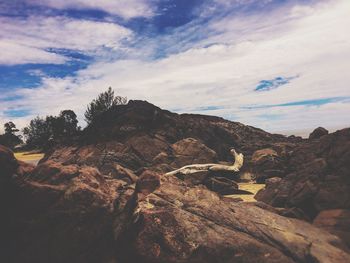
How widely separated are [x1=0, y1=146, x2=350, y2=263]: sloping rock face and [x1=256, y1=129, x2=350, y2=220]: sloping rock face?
228cm

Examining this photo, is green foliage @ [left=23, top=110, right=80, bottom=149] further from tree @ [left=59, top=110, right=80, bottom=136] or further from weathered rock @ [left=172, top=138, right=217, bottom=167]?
weathered rock @ [left=172, top=138, right=217, bottom=167]

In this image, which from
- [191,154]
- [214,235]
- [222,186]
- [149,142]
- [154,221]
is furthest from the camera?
[149,142]

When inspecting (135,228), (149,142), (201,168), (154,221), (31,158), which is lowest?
(31,158)

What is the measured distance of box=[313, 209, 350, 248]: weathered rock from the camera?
434 inches

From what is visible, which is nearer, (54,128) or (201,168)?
(201,168)

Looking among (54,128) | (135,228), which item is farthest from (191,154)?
(54,128)

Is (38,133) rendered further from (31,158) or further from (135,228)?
(135,228)

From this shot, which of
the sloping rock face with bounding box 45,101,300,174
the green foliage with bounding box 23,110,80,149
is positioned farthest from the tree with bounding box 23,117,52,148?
the sloping rock face with bounding box 45,101,300,174

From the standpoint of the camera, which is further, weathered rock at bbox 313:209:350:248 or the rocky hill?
weathered rock at bbox 313:209:350:248

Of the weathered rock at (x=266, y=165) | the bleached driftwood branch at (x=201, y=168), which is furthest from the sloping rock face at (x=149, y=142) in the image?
the weathered rock at (x=266, y=165)

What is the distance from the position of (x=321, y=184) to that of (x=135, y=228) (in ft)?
24.4

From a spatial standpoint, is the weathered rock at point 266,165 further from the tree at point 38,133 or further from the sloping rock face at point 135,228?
the tree at point 38,133

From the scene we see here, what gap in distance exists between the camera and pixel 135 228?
989 cm

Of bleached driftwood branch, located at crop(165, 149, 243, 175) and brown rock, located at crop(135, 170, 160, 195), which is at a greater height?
brown rock, located at crop(135, 170, 160, 195)
